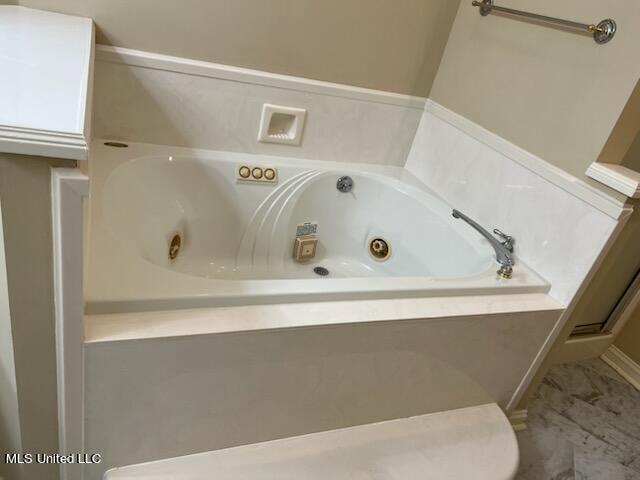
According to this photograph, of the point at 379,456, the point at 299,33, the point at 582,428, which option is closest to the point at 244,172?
the point at 299,33

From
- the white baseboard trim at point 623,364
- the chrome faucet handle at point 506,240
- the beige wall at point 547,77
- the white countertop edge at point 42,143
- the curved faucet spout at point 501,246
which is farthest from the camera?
the white baseboard trim at point 623,364

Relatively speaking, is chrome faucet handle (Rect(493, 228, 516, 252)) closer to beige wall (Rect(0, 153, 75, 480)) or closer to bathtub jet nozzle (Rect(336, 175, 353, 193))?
bathtub jet nozzle (Rect(336, 175, 353, 193))

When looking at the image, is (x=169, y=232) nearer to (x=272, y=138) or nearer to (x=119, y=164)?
(x=119, y=164)

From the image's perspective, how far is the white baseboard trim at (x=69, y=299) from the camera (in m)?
0.67

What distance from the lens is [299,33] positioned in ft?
4.95

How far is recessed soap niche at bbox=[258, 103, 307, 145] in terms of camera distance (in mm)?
1584

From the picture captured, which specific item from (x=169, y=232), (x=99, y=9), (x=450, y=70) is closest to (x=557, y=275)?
(x=450, y=70)

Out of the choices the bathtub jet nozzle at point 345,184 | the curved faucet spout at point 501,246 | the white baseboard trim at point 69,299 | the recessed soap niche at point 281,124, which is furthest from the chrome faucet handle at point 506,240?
the white baseboard trim at point 69,299

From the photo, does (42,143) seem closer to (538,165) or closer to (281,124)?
(281,124)

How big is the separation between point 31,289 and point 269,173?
3.17ft

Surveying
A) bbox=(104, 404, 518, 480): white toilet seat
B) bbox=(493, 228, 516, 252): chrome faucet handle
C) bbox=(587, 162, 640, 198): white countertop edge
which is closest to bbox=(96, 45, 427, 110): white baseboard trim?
bbox=(493, 228, 516, 252): chrome faucet handle

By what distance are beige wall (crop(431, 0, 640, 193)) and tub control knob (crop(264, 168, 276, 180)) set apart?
2.27ft

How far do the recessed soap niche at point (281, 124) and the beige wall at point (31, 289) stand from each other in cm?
99

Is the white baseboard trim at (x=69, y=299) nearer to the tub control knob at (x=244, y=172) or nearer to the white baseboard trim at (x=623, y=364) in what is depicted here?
the tub control knob at (x=244, y=172)
